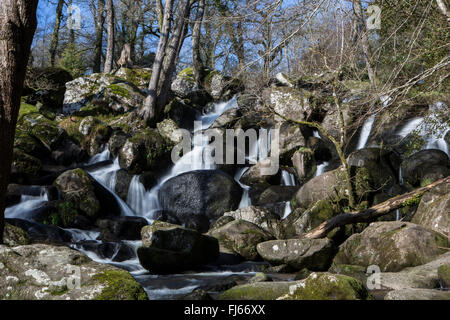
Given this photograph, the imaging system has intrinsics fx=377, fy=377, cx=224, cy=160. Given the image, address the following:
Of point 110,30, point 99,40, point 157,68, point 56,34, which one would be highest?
point 99,40

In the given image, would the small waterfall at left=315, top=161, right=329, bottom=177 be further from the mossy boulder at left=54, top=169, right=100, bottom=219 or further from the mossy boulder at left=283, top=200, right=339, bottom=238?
the mossy boulder at left=54, top=169, right=100, bottom=219

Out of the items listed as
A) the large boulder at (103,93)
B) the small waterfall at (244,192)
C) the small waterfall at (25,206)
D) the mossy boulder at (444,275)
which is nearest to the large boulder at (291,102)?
the small waterfall at (244,192)

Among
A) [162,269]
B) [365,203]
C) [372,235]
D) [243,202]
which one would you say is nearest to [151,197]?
[243,202]

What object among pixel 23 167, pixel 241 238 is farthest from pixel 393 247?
pixel 23 167

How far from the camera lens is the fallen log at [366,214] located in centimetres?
849

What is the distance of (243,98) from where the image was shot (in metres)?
15.9

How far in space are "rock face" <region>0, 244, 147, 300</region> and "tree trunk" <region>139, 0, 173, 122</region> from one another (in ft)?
43.8

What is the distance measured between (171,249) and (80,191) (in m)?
4.96

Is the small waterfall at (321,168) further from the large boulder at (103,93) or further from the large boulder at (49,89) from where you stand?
the large boulder at (49,89)

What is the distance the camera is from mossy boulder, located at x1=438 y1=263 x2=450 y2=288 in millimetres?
4973

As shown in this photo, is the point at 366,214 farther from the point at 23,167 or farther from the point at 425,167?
the point at 23,167

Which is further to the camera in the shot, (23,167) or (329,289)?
(23,167)

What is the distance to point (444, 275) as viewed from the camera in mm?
5020
